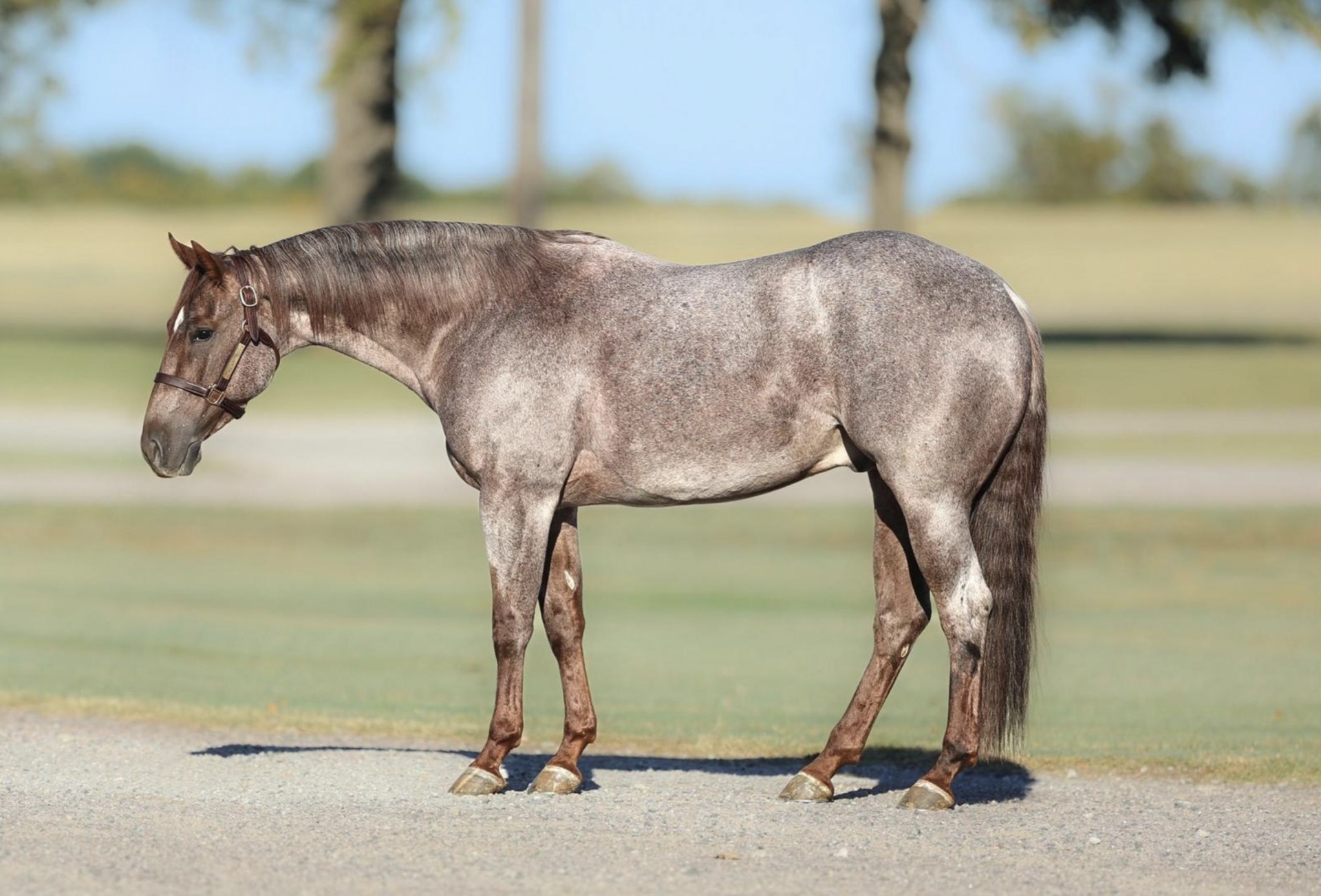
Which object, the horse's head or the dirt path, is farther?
the dirt path

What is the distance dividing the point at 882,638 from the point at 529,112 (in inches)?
882

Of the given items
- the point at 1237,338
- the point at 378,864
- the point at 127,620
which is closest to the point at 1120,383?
the point at 1237,338

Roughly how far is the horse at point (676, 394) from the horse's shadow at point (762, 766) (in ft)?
2.10

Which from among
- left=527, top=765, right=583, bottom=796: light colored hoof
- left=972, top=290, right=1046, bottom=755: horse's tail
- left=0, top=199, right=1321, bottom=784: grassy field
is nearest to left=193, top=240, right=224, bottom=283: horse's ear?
left=527, top=765, right=583, bottom=796: light colored hoof

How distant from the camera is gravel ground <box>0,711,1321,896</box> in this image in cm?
703

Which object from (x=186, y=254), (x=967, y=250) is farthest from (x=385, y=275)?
(x=967, y=250)

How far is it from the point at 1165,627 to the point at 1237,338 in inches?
1276

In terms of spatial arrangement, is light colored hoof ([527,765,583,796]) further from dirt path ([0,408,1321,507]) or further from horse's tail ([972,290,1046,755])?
dirt path ([0,408,1321,507])

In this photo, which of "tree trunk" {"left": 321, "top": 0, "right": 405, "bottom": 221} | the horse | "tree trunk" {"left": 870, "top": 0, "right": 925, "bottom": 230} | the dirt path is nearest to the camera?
the horse

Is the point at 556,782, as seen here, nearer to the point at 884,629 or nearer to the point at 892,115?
the point at 884,629

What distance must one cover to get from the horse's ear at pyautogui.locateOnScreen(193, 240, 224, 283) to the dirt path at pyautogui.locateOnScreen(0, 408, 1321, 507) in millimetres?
12860

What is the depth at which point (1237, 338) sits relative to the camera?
4600cm

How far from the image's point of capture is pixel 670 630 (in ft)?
49.0

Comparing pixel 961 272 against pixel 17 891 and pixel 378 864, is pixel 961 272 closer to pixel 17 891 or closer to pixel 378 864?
pixel 378 864
